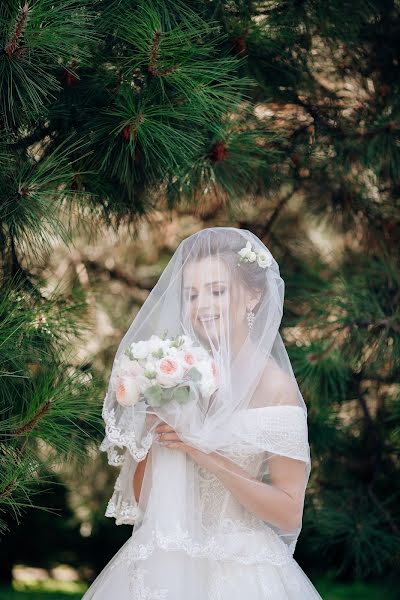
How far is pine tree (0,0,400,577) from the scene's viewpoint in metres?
2.31

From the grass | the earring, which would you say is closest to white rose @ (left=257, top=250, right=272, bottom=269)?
the earring

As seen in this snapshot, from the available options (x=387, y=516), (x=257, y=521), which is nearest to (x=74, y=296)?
(x=257, y=521)

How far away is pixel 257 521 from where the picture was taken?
225 centimetres

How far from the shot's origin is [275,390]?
7.45 ft

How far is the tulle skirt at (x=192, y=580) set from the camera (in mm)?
2107

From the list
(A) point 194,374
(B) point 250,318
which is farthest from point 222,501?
(B) point 250,318

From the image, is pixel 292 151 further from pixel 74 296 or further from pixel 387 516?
pixel 387 516

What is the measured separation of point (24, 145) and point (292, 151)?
4.29 feet

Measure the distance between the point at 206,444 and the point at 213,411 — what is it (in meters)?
0.10

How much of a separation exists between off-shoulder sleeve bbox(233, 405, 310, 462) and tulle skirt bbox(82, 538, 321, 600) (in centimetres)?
29

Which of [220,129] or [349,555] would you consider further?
[349,555]

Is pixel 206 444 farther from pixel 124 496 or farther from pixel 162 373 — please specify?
pixel 124 496

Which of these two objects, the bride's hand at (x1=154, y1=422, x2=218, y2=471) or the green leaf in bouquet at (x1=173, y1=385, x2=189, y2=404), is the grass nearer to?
the bride's hand at (x1=154, y1=422, x2=218, y2=471)

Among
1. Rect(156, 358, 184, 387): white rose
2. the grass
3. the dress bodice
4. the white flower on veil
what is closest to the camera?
Rect(156, 358, 184, 387): white rose
